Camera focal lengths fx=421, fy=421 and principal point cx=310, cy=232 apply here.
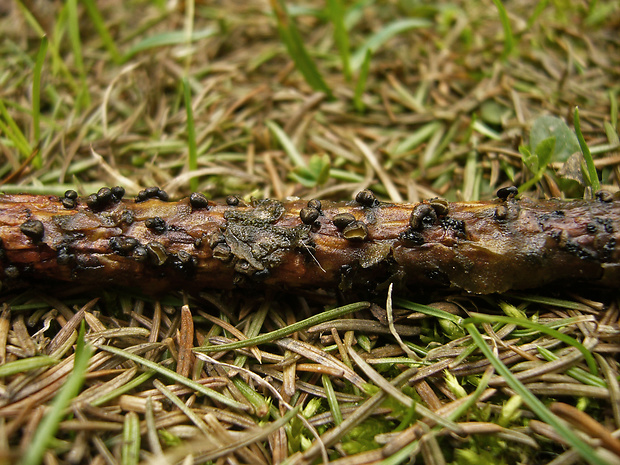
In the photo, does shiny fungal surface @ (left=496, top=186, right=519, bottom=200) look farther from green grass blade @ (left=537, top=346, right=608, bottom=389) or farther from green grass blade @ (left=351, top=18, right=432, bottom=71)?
green grass blade @ (left=351, top=18, right=432, bottom=71)

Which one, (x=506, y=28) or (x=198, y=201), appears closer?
(x=198, y=201)

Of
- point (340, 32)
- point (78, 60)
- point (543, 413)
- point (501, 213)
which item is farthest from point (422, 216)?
point (78, 60)

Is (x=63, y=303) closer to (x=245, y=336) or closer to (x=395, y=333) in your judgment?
(x=245, y=336)

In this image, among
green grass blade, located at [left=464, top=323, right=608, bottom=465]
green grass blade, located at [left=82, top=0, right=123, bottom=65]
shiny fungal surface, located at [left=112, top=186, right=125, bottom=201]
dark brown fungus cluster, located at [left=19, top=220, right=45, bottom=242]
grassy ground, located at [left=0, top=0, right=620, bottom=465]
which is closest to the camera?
green grass blade, located at [left=464, top=323, right=608, bottom=465]

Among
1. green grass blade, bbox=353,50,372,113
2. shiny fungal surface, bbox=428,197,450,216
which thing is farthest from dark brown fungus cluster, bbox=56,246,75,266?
green grass blade, bbox=353,50,372,113

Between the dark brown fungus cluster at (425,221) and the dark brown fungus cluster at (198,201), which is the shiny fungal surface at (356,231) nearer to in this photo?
the dark brown fungus cluster at (425,221)

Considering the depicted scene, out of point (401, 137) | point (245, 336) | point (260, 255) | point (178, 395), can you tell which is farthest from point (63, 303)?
point (401, 137)

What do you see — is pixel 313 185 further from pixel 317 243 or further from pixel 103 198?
pixel 103 198
